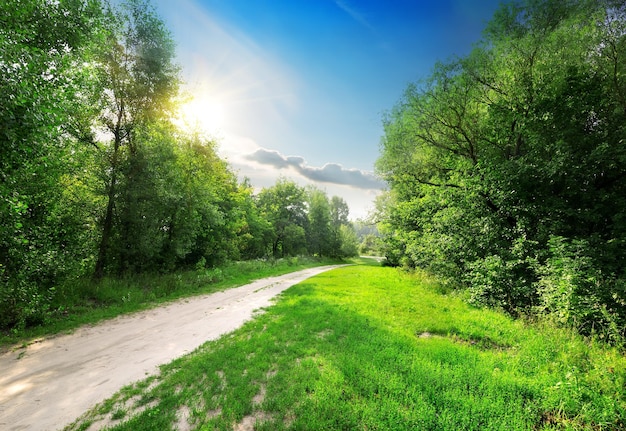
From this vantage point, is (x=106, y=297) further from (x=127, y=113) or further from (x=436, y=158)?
(x=436, y=158)

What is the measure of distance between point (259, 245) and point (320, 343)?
32.6 meters

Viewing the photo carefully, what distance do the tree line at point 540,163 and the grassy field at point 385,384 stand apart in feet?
7.34

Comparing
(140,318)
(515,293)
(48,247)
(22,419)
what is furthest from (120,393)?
(515,293)

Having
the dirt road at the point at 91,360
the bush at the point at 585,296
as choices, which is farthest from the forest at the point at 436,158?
the dirt road at the point at 91,360

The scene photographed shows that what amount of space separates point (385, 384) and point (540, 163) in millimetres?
10824

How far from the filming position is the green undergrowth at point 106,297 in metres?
7.33

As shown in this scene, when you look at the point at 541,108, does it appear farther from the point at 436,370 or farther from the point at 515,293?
the point at 436,370

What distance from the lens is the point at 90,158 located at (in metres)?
11.6

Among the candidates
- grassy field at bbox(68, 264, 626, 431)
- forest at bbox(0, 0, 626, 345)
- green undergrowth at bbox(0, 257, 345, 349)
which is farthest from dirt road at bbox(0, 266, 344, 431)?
forest at bbox(0, 0, 626, 345)

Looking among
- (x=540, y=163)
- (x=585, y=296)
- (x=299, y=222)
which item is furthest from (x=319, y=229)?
(x=585, y=296)

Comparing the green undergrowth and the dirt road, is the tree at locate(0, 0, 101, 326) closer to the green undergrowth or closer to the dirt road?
the green undergrowth

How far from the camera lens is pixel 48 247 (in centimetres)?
869

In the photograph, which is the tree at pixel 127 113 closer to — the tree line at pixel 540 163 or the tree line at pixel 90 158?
the tree line at pixel 90 158

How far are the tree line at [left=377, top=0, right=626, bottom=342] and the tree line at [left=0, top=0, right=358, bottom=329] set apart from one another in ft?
48.8
